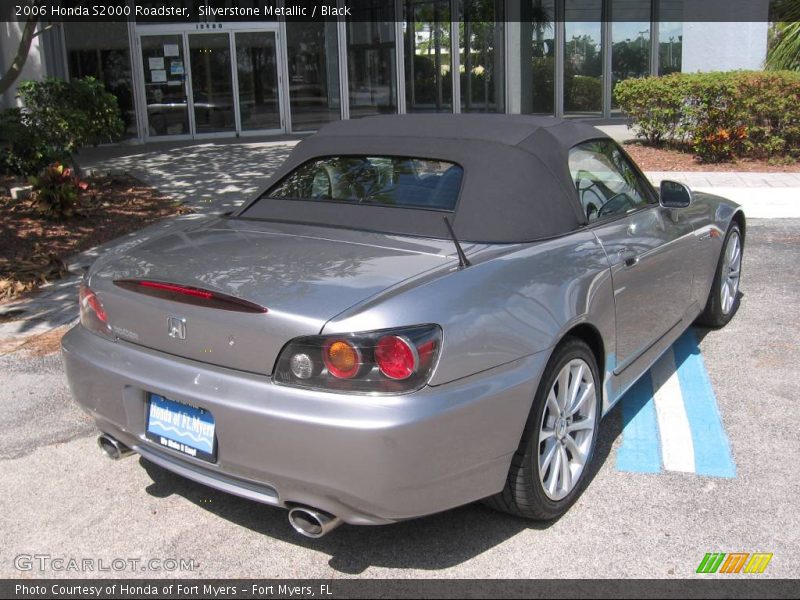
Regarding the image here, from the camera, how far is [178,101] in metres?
19.0

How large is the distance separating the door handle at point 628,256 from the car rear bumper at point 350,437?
99cm

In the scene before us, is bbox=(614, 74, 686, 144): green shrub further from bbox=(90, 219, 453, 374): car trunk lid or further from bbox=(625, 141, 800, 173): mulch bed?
bbox=(90, 219, 453, 374): car trunk lid

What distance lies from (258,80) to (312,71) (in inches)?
55.8

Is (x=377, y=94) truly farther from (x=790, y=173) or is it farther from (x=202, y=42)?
(x=790, y=173)

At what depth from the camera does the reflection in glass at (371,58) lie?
69.0 ft

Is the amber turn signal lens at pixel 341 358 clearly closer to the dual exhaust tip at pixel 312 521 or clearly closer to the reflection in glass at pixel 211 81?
the dual exhaust tip at pixel 312 521

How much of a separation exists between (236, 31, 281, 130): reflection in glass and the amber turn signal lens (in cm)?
1781

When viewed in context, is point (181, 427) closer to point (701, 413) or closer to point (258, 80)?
point (701, 413)

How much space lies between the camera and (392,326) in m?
2.83

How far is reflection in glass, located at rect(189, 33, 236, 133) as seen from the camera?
19.2 meters

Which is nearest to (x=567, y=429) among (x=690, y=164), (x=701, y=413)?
(x=701, y=413)

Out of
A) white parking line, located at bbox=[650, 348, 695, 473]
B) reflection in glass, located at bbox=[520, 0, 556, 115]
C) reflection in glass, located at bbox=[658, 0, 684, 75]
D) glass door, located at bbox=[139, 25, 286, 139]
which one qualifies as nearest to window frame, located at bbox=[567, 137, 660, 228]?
white parking line, located at bbox=[650, 348, 695, 473]

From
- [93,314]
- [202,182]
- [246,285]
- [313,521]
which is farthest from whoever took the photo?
[202,182]

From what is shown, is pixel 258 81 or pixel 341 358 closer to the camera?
pixel 341 358
